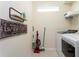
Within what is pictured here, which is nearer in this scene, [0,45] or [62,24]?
[0,45]

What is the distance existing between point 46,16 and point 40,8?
0.43 metres

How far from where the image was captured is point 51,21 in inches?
199

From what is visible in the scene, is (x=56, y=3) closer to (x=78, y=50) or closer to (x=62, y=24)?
(x=62, y=24)

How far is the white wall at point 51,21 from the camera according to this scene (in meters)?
5.03

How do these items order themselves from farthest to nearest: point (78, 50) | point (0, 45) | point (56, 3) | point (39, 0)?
point (56, 3) < point (39, 0) < point (78, 50) < point (0, 45)

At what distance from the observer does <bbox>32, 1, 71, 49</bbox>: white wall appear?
503cm

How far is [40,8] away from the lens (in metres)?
5.05

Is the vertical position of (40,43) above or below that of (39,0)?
below

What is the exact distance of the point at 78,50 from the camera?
151 centimetres

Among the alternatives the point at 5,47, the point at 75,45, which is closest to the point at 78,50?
the point at 75,45

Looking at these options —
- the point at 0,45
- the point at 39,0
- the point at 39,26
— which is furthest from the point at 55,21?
the point at 0,45

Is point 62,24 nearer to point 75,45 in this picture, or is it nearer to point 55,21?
point 55,21

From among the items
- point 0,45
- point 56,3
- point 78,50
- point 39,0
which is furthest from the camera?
point 56,3

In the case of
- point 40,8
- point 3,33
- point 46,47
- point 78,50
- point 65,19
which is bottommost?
point 46,47
